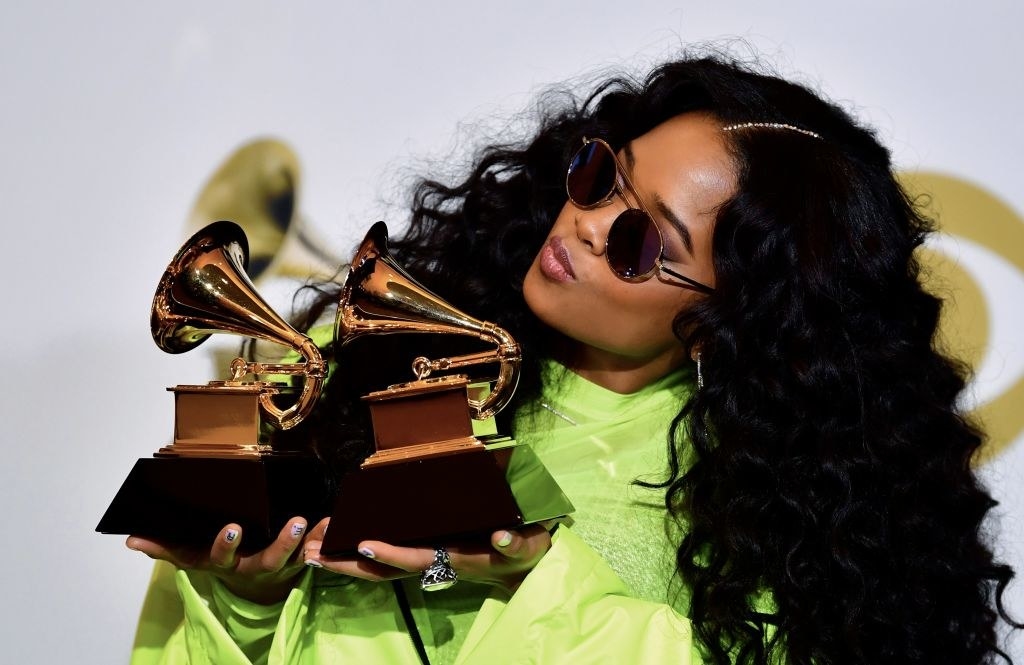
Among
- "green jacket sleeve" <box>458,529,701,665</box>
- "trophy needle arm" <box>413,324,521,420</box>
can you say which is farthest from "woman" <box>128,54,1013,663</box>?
"trophy needle arm" <box>413,324,521,420</box>

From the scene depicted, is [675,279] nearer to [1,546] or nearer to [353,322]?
[353,322]

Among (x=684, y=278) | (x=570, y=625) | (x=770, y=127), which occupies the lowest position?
(x=570, y=625)

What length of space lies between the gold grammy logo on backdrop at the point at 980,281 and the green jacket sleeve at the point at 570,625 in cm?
68

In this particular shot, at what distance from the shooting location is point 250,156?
146cm

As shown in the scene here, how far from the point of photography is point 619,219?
1064 millimetres

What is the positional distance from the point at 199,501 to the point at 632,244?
0.47m

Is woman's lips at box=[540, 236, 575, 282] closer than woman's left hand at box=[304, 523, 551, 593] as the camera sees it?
No

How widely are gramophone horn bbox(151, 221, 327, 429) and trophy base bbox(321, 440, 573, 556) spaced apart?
11 centimetres

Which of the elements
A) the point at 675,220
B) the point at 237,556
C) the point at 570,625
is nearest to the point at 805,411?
the point at 675,220

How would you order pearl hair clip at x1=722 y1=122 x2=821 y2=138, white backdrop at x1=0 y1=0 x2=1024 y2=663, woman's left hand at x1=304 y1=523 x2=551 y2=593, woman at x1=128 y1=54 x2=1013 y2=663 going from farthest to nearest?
white backdrop at x1=0 y1=0 x2=1024 y2=663, pearl hair clip at x1=722 y1=122 x2=821 y2=138, woman at x1=128 y1=54 x2=1013 y2=663, woman's left hand at x1=304 y1=523 x2=551 y2=593

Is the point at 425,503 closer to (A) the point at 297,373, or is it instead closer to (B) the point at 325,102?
(A) the point at 297,373

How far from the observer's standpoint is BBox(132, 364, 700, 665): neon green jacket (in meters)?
0.97

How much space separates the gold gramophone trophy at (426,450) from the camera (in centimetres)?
90

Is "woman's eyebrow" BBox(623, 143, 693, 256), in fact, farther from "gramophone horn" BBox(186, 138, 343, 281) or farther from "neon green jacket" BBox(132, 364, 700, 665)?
"gramophone horn" BBox(186, 138, 343, 281)
